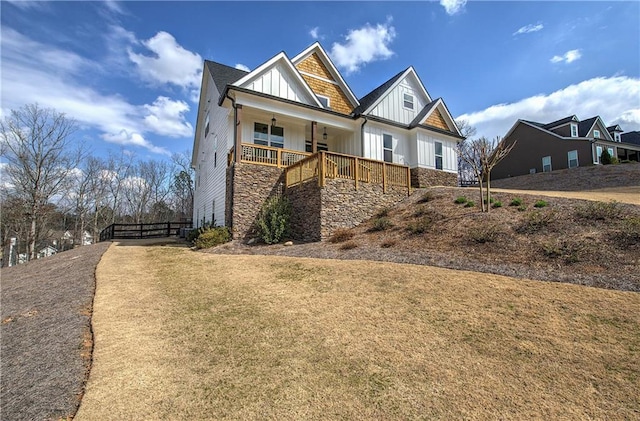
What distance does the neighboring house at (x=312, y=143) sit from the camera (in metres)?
12.7

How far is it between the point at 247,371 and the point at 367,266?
467 cm

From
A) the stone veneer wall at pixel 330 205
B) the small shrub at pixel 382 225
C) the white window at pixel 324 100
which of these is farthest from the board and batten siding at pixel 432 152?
the small shrub at pixel 382 225

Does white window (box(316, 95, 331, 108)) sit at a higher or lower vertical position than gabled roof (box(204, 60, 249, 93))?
lower

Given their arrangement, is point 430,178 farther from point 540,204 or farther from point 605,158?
point 605,158

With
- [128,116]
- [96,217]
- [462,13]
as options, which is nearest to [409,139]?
[462,13]

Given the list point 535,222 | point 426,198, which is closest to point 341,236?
point 426,198

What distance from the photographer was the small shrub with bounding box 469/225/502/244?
8.15 m

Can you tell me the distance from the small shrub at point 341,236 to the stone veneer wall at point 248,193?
12.7 ft

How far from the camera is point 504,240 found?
795 centimetres

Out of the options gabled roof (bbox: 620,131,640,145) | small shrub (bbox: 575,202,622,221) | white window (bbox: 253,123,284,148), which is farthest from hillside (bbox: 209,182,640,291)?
gabled roof (bbox: 620,131,640,145)

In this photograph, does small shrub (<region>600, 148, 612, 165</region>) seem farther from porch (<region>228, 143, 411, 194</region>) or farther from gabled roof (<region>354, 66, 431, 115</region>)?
porch (<region>228, 143, 411, 194</region>)

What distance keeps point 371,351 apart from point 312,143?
480 inches

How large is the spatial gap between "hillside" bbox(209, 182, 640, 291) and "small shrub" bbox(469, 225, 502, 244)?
19mm

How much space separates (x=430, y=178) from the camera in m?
18.5
